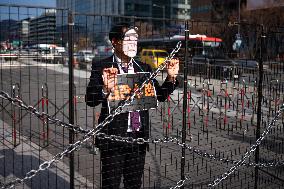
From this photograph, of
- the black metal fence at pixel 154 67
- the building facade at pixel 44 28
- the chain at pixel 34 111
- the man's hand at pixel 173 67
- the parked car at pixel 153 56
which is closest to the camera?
the chain at pixel 34 111

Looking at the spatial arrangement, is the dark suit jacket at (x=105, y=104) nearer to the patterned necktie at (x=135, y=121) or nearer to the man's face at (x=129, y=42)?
the patterned necktie at (x=135, y=121)

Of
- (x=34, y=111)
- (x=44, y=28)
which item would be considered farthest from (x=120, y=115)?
(x=44, y=28)

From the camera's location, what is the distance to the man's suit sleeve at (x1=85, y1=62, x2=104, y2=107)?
10.9 feet

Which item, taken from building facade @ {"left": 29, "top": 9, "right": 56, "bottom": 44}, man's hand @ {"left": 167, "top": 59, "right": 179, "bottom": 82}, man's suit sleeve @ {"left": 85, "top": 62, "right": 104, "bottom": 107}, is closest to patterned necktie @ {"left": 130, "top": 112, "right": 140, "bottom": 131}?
man's suit sleeve @ {"left": 85, "top": 62, "right": 104, "bottom": 107}

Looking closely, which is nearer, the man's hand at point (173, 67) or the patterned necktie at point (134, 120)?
the patterned necktie at point (134, 120)

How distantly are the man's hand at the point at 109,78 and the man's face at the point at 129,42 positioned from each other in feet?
0.76

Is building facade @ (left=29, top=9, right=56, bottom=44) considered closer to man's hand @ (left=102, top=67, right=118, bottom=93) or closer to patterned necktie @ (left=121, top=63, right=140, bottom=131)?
man's hand @ (left=102, top=67, right=118, bottom=93)

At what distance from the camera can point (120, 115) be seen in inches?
134

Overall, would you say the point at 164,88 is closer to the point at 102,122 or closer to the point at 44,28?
the point at 102,122

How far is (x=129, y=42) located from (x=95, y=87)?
53cm

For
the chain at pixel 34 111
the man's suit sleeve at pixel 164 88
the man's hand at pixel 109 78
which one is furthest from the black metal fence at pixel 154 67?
the man's hand at pixel 109 78

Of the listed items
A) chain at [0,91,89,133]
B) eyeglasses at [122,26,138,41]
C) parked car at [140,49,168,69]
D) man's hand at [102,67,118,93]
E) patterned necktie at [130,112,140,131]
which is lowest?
patterned necktie at [130,112,140,131]

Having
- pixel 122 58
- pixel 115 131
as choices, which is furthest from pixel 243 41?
pixel 115 131

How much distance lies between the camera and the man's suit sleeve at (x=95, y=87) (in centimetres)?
331
